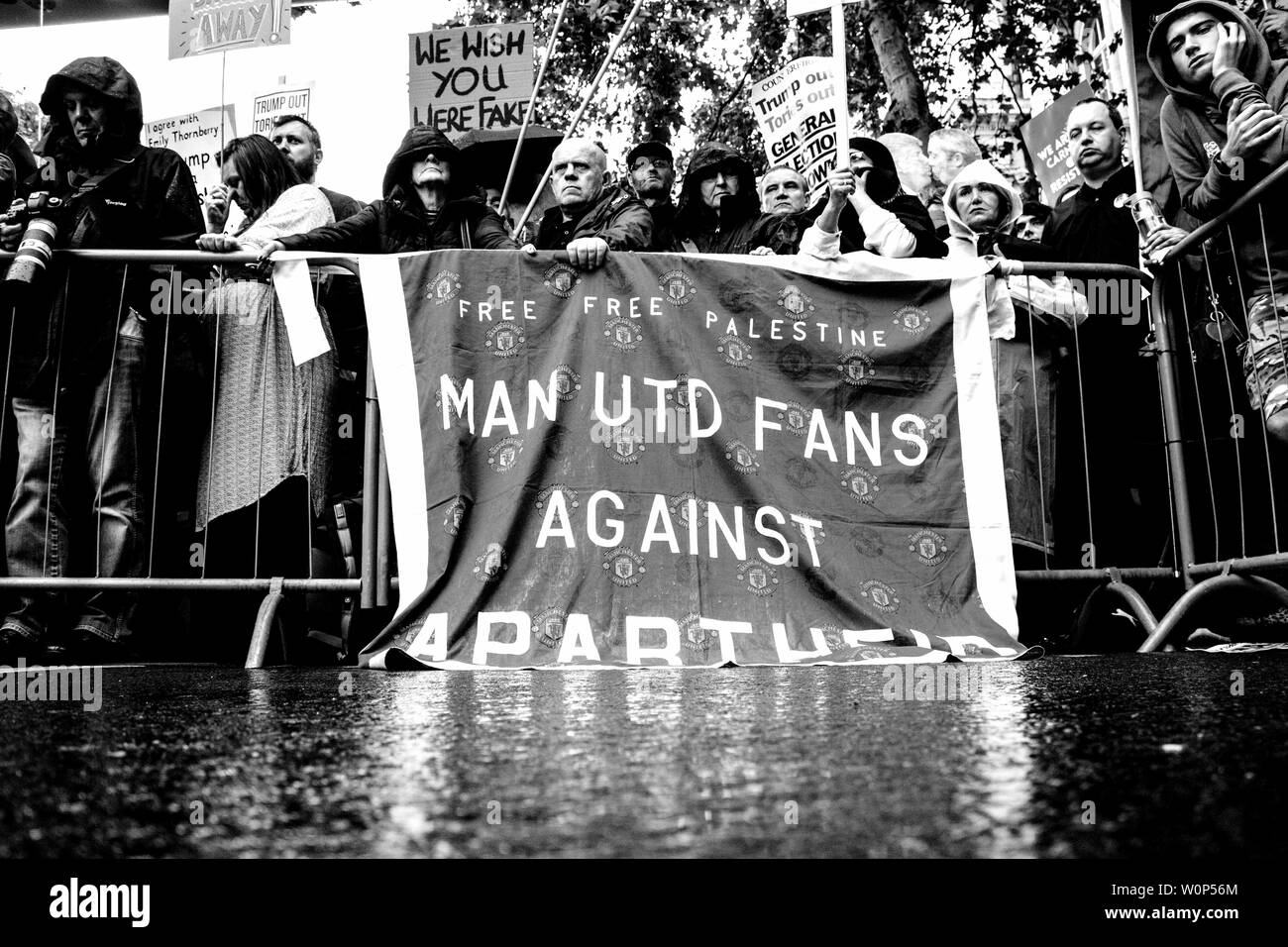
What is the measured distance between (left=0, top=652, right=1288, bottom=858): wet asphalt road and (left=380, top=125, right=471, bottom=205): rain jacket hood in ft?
12.6

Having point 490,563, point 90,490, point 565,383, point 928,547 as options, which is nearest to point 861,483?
point 928,547

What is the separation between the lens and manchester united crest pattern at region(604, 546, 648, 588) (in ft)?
15.3

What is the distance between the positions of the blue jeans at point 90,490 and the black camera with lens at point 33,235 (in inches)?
15.5

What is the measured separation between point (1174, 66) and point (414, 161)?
3.40m

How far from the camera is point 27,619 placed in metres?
4.82

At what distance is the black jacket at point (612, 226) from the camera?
18.5 ft

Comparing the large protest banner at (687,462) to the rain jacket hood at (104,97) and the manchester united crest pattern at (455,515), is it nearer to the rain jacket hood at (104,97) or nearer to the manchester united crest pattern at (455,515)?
the manchester united crest pattern at (455,515)

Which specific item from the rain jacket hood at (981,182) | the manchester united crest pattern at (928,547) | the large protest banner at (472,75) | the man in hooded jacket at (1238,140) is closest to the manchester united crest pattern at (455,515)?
the manchester united crest pattern at (928,547)

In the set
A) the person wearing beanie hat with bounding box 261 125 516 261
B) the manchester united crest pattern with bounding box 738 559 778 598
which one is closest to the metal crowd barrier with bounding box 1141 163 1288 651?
the manchester united crest pattern with bounding box 738 559 778 598

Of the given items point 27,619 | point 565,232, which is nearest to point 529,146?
point 565,232

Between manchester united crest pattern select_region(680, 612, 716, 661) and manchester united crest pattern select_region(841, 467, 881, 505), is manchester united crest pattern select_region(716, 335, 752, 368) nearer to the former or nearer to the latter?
manchester united crest pattern select_region(841, 467, 881, 505)

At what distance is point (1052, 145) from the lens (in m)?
10.3

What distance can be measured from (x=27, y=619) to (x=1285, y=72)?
17.3 ft
